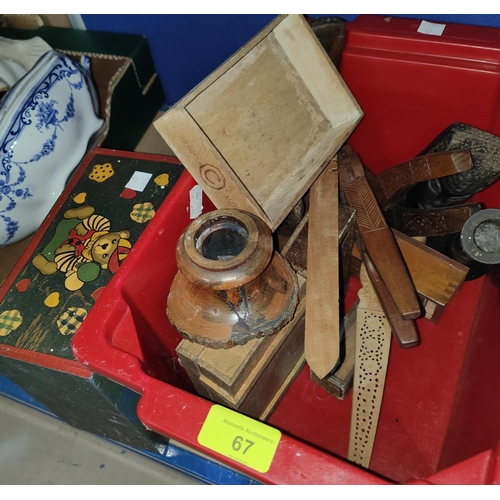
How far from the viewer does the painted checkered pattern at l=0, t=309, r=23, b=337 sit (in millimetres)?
789

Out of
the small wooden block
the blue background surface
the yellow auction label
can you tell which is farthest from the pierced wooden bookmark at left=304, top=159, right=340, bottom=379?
the blue background surface

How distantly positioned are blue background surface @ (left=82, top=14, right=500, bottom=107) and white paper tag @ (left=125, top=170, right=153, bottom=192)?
1.51 feet

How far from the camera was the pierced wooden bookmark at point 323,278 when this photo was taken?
2.28ft

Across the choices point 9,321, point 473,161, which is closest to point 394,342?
point 473,161

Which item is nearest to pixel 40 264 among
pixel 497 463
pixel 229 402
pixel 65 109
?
pixel 65 109

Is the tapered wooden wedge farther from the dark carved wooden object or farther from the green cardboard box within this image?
the green cardboard box

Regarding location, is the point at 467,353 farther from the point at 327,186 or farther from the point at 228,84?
the point at 228,84

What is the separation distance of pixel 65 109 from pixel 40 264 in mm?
320

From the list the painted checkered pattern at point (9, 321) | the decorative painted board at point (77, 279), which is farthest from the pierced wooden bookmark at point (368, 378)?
the painted checkered pattern at point (9, 321)

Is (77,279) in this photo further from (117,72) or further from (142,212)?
(117,72)

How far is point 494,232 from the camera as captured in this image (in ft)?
2.80

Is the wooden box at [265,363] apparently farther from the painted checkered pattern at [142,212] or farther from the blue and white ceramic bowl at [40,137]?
the blue and white ceramic bowl at [40,137]

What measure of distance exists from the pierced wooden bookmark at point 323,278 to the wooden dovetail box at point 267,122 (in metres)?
0.04

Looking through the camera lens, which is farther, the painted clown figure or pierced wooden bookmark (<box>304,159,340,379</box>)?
the painted clown figure
